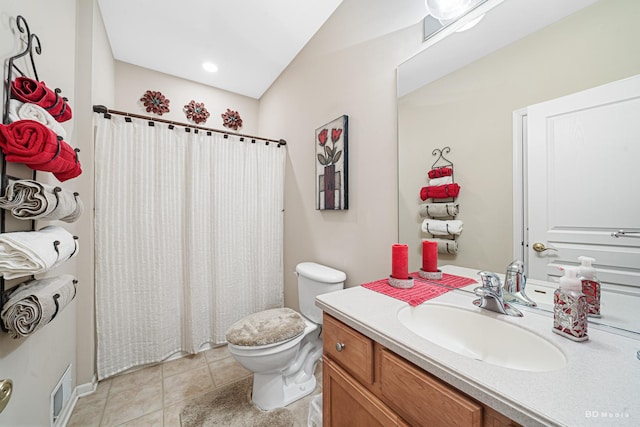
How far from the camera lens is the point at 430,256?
3.67 ft

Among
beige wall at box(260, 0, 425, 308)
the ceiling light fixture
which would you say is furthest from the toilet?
the ceiling light fixture

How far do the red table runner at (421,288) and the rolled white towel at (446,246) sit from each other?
0.11 metres

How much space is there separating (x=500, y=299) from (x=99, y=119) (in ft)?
7.96

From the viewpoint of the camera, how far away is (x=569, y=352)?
0.58m

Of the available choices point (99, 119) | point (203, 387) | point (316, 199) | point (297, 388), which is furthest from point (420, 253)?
point (99, 119)

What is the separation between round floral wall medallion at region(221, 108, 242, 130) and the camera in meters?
2.74

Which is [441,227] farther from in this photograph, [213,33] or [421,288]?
[213,33]

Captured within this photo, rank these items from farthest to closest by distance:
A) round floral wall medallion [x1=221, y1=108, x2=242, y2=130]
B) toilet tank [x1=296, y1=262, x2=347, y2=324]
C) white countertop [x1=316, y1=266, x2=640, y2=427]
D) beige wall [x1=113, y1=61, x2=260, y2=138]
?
round floral wall medallion [x1=221, y1=108, x2=242, y2=130], beige wall [x1=113, y1=61, x2=260, y2=138], toilet tank [x1=296, y1=262, x2=347, y2=324], white countertop [x1=316, y1=266, x2=640, y2=427]

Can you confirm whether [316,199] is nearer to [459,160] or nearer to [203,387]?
[459,160]

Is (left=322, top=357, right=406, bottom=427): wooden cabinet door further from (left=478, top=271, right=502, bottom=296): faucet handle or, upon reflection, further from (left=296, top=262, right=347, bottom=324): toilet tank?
(left=296, top=262, right=347, bottom=324): toilet tank

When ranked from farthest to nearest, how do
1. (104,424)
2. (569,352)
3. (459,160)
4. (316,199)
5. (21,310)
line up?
(316,199) < (104,424) < (459,160) < (21,310) < (569,352)

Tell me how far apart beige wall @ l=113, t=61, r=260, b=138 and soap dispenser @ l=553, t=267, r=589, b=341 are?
2.98 metres

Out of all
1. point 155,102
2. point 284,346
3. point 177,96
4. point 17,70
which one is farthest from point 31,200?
point 177,96

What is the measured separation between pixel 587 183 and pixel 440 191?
455mm
